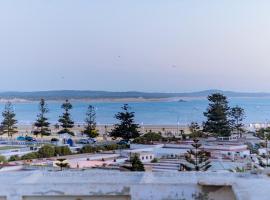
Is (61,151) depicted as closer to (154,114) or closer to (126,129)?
(126,129)

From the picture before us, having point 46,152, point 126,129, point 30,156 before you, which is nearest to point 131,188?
point 30,156

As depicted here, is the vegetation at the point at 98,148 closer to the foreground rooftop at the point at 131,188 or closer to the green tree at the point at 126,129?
the green tree at the point at 126,129

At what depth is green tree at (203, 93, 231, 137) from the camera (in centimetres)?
3192

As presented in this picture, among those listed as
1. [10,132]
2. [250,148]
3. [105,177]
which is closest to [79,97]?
[10,132]

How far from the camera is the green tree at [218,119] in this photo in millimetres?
31922

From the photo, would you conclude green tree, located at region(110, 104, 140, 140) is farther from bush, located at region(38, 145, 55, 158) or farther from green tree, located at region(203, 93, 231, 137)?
bush, located at region(38, 145, 55, 158)

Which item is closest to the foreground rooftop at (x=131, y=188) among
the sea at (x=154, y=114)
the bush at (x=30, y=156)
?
the bush at (x=30, y=156)

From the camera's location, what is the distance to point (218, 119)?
105 feet

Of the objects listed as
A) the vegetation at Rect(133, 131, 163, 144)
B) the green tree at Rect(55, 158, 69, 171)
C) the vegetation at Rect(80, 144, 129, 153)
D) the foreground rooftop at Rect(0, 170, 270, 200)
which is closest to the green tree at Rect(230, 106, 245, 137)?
the vegetation at Rect(133, 131, 163, 144)

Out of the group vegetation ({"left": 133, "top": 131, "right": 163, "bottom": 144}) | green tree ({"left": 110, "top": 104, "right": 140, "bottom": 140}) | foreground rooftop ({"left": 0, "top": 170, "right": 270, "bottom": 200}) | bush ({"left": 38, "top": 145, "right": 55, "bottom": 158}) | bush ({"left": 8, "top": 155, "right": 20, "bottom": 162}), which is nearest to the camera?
foreground rooftop ({"left": 0, "top": 170, "right": 270, "bottom": 200})

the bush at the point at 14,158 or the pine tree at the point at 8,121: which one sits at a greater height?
the pine tree at the point at 8,121

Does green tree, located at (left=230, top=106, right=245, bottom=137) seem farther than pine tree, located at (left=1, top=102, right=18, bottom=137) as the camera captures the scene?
Yes

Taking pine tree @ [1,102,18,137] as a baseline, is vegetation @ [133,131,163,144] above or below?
below

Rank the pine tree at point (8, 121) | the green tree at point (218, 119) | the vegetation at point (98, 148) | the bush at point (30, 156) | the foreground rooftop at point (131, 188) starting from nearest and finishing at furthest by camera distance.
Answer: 1. the foreground rooftop at point (131, 188)
2. the bush at point (30, 156)
3. the vegetation at point (98, 148)
4. the green tree at point (218, 119)
5. the pine tree at point (8, 121)
